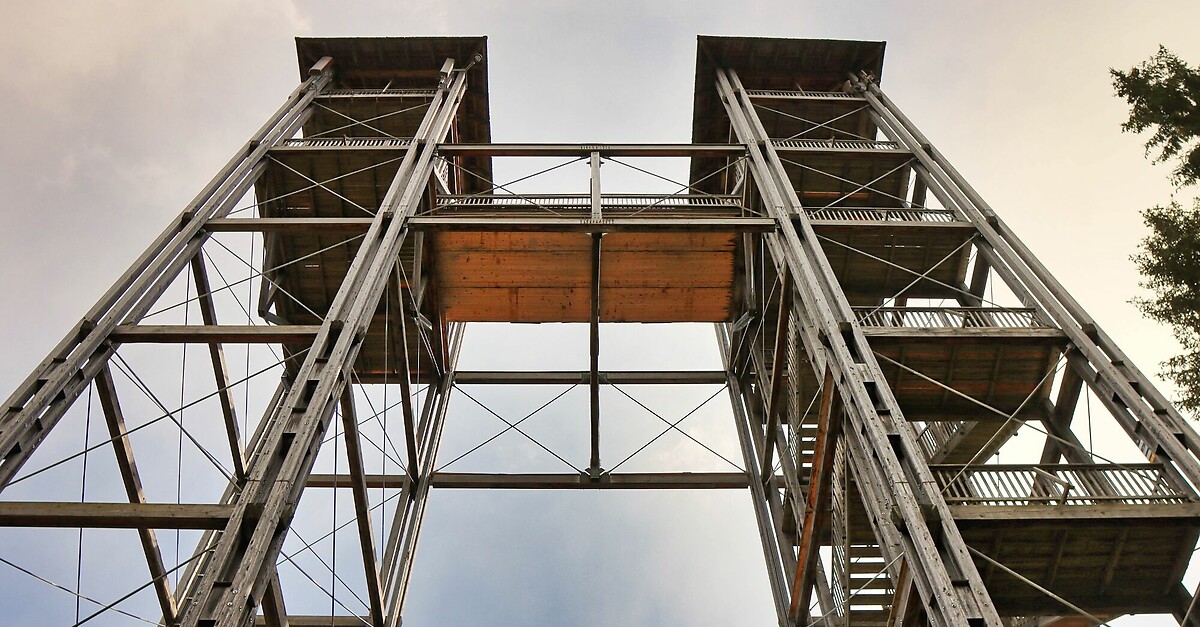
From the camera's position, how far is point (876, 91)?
1866 centimetres

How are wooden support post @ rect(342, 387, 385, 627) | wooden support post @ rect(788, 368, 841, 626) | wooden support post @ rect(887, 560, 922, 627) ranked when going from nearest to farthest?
wooden support post @ rect(887, 560, 922, 627) < wooden support post @ rect(342, 387, 385, 627) < wooden support post @ rect(788, 368, 841, 626)

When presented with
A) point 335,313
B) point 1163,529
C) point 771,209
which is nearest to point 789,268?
point 771,209

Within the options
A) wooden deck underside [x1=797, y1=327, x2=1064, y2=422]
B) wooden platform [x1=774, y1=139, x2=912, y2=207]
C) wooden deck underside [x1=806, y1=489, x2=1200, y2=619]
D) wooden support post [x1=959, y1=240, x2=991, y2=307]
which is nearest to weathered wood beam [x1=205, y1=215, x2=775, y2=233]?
wooden platform [x1=774, y1=139, x2=912, y2=207]

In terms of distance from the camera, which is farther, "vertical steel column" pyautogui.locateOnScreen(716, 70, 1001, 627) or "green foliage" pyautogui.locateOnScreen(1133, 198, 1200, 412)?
"green foliage" pyautogui.locateOnScreen(1133, 198, 1200, 412)

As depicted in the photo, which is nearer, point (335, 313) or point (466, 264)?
point (335, 313)

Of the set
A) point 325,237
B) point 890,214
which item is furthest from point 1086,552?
point 325,237

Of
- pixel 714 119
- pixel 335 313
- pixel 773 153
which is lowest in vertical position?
pixel 335 313

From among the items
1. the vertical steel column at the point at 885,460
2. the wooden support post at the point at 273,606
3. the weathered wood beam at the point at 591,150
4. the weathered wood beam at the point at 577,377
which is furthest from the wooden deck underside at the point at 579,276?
the wooden support post at the point at 273,606

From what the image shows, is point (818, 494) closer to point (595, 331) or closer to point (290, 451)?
point (595, 331)

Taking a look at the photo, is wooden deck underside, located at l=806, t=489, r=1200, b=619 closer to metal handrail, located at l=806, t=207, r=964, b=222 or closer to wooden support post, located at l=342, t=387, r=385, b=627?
metal handrail, located at l=806, t=207, r=964, b=222

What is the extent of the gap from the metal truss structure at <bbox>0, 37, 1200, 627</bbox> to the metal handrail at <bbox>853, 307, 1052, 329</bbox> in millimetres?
77

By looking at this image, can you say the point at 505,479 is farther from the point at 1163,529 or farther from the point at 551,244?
the point at 1163,529

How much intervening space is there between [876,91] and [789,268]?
8095mm

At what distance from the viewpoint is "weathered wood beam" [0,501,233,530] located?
8297 millimetres
